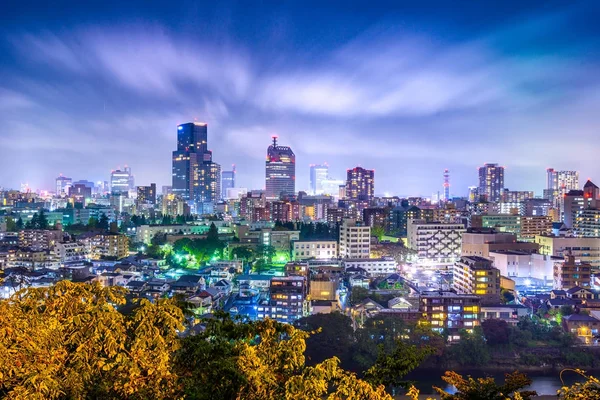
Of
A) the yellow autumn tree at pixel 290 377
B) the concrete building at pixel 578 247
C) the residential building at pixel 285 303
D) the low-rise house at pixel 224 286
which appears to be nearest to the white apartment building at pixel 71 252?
the low-rise house at pixel 224 286

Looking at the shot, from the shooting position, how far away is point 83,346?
5.72 ft

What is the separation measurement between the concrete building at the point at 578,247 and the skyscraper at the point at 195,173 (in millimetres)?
31932

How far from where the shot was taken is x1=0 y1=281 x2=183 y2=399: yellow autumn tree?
1538mm

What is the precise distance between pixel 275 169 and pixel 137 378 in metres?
42.8

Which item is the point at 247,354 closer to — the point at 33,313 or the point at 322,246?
the point at 33,313

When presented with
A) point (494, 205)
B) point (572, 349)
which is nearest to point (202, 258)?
point (572, 349)

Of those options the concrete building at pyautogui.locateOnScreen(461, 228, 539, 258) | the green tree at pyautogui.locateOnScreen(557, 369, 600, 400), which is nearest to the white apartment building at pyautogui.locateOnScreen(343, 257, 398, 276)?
the concrete building at pyautogui.locateOnScreen(461, 228, 539, 258)

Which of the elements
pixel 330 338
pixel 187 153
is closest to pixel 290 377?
pixel 330 338

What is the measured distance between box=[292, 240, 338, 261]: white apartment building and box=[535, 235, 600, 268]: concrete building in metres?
7.02

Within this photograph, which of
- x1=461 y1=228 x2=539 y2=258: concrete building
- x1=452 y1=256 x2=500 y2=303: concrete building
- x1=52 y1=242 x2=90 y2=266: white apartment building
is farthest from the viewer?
x1=52 y1=242 x2=90 y2=266: white apartment building

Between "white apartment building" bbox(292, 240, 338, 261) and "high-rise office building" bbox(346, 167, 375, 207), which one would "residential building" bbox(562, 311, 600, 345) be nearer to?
"white apartment building" bbox(292, 240, 338, 261)

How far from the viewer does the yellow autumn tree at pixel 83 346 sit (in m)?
1.54

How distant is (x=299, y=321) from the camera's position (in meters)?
8.24

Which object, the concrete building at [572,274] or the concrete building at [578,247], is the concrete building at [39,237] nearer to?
the concrete building at [572,274]
